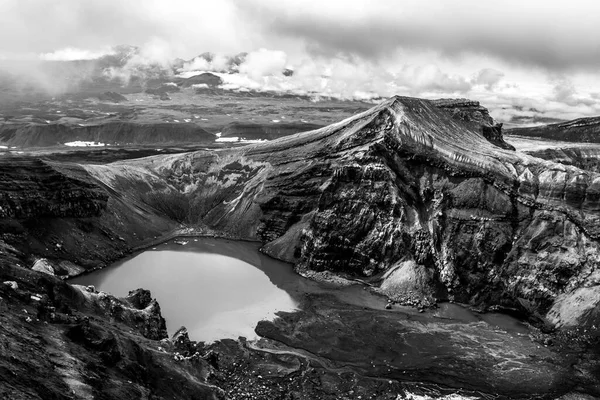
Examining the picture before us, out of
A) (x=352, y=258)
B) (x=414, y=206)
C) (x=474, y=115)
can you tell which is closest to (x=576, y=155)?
(x=474, y=115)

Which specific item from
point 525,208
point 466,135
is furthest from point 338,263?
point 466,135

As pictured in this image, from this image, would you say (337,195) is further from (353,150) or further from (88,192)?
(88,192)

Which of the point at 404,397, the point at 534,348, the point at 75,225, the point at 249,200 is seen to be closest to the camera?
the point at 404,397

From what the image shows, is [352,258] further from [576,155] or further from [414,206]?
[576,155]

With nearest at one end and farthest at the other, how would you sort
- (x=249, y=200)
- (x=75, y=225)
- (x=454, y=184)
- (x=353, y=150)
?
(x=454, y=184) < (x=75, y=225) < (x=353, y=150) < (x=249, y=200)

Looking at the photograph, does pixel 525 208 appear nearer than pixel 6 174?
Yes

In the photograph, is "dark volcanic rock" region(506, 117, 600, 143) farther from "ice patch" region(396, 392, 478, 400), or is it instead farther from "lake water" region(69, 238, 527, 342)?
"ice patch" region(396, 392, 478, 400)
